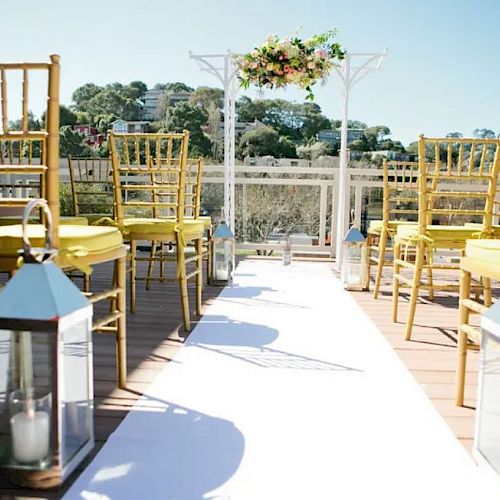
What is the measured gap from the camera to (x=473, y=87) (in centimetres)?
3038

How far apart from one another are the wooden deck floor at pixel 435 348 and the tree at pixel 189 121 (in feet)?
61.1

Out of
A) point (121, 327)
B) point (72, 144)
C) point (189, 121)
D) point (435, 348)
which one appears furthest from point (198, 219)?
Answer: point (189, 121)

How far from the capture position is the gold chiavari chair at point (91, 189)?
158 inches

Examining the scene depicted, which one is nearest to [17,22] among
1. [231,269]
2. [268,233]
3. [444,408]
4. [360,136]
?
[360,136]

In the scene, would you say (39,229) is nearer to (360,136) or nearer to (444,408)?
(444,408)

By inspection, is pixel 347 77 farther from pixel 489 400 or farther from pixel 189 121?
pixel 189 121

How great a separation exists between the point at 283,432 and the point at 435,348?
1231mm

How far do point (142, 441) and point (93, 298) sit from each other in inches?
17.1

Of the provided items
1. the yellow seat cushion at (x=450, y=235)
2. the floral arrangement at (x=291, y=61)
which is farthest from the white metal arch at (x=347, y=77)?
the yellow seat cushion at (x=450, y=235)

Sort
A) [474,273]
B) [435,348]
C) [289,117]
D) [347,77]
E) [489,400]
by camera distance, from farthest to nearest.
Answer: [289,117], [347,77], [435,348], [474,273], [489,400]

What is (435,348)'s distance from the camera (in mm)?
2557

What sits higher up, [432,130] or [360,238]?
[432,130]

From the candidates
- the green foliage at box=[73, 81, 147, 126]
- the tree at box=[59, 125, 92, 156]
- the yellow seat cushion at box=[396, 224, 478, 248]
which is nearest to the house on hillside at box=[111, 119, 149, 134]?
the green foliage at box=[73, 81, 147, 126]

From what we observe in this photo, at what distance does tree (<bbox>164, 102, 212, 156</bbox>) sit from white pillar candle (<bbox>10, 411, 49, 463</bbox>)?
20.8 m
